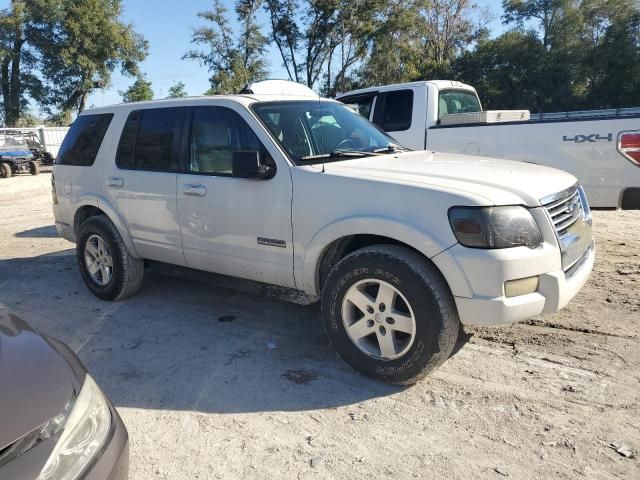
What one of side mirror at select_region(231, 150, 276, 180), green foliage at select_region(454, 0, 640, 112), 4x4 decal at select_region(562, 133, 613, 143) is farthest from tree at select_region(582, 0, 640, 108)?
side mirror at select_region(231, 150, 276, 180)

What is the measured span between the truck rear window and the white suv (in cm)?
359

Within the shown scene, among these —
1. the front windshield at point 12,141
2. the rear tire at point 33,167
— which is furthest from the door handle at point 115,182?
the front windshield at point 12,141

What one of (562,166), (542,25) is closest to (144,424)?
(562,166)

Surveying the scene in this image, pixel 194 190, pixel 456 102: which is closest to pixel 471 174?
pixel 194 190

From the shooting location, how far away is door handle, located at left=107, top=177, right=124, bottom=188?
15.6 feet

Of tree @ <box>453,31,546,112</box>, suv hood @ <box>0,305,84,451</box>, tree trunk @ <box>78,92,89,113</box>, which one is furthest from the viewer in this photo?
tree trunk @ <box>78,92,89,113</box>

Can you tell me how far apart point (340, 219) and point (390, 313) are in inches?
26.7

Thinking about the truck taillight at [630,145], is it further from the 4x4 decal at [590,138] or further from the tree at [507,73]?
the tree at [507,73]

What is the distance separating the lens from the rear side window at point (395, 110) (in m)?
7.59

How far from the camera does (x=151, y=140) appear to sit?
15.1ft

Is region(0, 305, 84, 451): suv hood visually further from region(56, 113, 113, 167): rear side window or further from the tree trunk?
the tree trunk

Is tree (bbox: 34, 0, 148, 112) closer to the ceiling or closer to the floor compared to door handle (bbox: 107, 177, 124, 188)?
closer to the ceiling

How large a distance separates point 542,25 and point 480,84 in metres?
10.4

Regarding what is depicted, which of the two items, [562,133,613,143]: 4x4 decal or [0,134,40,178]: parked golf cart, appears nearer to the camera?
[562,133,613,143]: 4x4 decal
